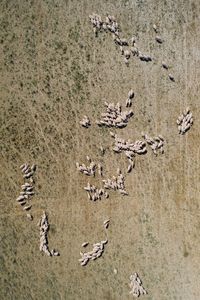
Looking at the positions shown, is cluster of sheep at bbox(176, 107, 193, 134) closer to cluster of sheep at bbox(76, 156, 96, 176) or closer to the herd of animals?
the herd of animals

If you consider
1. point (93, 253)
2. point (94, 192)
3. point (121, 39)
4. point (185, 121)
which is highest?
point (121, 39)

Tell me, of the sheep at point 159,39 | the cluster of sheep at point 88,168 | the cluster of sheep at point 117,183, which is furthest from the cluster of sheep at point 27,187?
the sheep at point 159,39

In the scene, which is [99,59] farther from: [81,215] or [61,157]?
[81,215]

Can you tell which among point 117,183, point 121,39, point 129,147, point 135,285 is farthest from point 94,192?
point 121,39

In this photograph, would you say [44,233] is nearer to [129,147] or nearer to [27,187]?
[27,187]

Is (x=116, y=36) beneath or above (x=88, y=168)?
above
